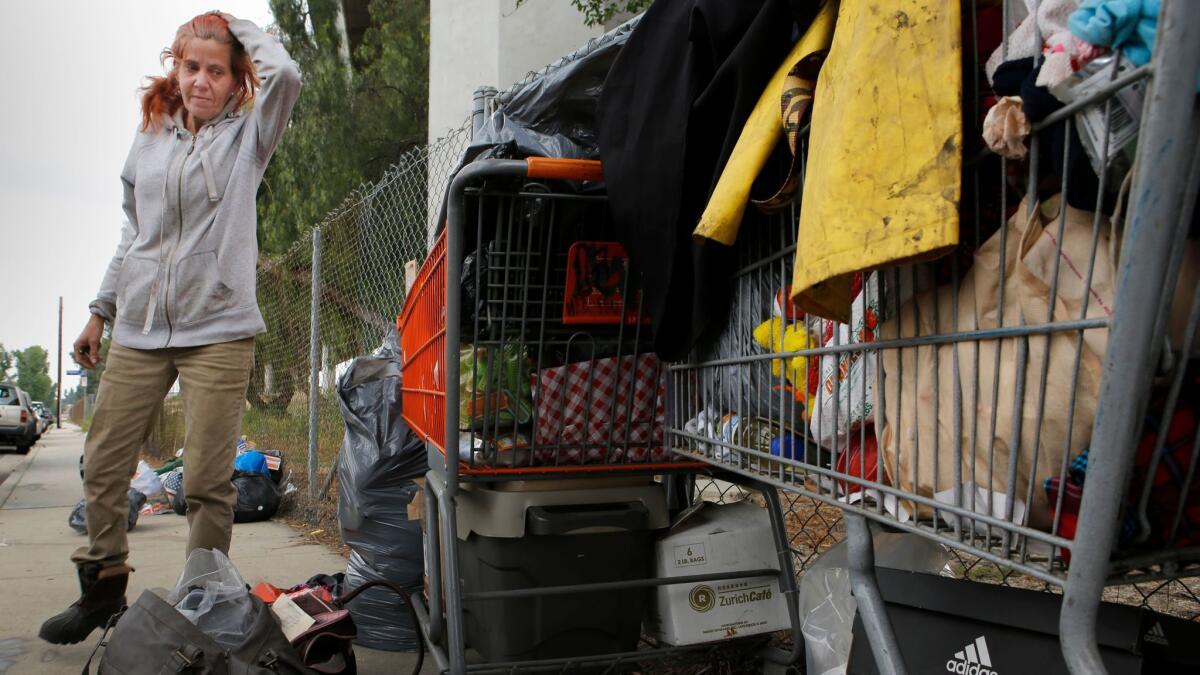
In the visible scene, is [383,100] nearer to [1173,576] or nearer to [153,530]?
[153,530]

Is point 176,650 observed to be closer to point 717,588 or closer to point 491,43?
point 717,588

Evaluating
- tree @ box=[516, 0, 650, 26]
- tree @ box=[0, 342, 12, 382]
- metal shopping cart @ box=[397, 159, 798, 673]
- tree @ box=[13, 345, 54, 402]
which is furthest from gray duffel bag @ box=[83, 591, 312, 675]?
tree @ box=[13, 345, 54, 402]

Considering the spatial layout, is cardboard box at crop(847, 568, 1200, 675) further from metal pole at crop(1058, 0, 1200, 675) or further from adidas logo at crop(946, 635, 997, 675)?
metal pole at crop(1058, 0, 1200, 675)

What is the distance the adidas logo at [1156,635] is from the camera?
1385mm

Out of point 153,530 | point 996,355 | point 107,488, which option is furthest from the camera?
point 153,530

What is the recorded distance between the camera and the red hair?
3133 mm

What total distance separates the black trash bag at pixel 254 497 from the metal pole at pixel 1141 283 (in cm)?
591

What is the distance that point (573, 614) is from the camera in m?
Result: 2.42

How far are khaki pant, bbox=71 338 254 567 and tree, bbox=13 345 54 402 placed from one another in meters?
130

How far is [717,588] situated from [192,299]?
202 centimetres

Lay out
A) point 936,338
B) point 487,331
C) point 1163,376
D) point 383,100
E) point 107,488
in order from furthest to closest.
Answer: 1. point 383,100
2. point 107,488
3. point 487,331
4. point 936,338
5. point 1163,376

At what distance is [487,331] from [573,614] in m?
0.83

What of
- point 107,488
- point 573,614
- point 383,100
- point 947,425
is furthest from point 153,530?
point 383,100

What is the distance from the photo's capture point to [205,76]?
3.11m
